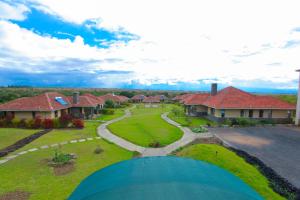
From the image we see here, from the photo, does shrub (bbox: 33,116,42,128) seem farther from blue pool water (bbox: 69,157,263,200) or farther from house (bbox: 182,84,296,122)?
blue pool water (bbox: 69,157,263,200)

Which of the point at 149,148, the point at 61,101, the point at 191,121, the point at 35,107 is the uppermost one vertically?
the point at 61,101

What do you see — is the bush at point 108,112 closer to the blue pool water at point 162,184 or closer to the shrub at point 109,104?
the shrub at point 109,104

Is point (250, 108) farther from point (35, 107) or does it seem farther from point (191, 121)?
point (35, 107)

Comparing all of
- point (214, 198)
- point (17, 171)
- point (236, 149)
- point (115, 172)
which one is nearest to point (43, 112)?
point (17, 171)

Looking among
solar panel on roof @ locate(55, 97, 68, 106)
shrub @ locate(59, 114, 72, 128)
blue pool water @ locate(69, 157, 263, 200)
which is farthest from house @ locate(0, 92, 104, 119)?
blue pool water @ locate(69, 157, 263, 200)

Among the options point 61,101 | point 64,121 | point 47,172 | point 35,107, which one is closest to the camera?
point 47,172

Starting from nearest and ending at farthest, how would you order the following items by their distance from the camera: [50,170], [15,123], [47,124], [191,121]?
1. [50,170]
2. [47,124]
3. [15,123]
4. [191,121]

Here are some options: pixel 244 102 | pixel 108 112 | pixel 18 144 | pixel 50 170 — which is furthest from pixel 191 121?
pixel 50 170
